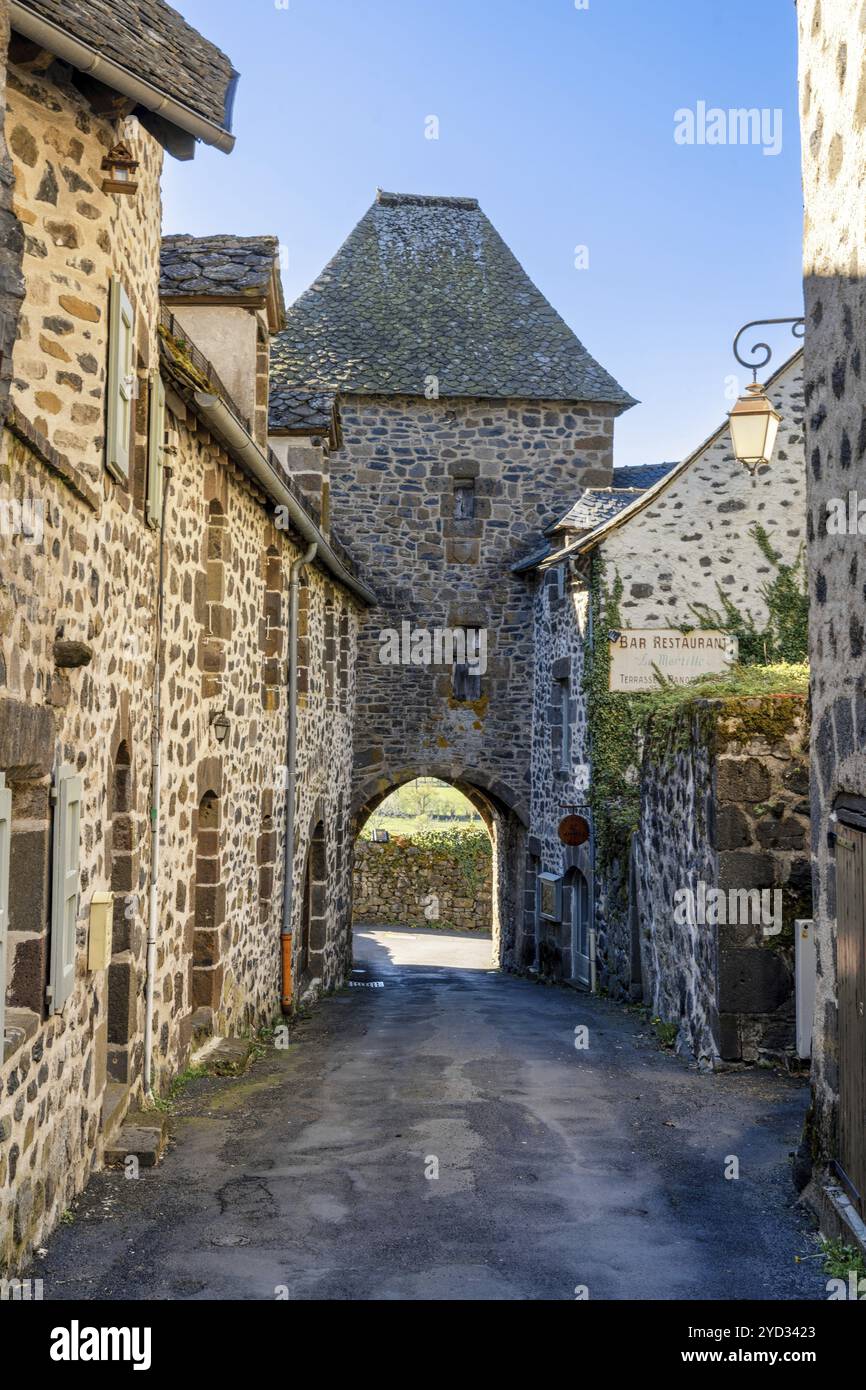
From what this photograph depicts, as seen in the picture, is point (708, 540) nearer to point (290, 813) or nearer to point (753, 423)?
point (290, 813)

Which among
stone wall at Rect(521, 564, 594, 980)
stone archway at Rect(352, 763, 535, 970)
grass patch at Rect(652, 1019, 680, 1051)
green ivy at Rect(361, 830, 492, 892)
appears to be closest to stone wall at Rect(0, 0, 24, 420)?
grass patch at Rect(652, 1019, 680, 1051)

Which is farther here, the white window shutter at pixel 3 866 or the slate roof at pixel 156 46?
the slate roof at pixel 156 46

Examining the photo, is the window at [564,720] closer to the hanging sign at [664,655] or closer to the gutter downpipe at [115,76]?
the hanging sign at [664,655]

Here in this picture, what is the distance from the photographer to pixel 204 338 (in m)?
10.3

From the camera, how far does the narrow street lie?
4660 mm

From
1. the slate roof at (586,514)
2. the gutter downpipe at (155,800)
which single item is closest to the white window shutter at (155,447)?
the gutter downpipe at (155,800)

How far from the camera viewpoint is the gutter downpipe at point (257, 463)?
7.61 metres

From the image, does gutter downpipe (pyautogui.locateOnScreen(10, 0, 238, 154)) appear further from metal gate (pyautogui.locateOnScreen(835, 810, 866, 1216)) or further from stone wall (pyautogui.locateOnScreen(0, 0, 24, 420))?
metal gate (pyautogui.locateOnScreen(835, 810, 866, 1216))

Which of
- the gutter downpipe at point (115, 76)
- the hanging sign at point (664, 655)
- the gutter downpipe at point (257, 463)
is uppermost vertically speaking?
the gutter downpipe at point (115, 76)

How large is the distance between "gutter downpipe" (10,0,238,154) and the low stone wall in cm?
2328

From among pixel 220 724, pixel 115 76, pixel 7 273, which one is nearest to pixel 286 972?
pixel 220 724

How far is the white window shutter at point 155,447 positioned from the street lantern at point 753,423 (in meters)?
3.52

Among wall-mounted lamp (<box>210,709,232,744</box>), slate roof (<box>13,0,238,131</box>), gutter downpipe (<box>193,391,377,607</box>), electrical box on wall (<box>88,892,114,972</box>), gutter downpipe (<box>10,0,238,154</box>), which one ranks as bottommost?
electrical box on wall (<box>88,892,114,972</box>)

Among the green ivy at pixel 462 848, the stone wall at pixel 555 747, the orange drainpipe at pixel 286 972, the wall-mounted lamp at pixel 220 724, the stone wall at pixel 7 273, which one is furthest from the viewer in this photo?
the green ivy at pixel 462 848
